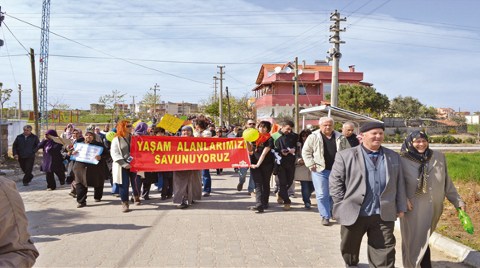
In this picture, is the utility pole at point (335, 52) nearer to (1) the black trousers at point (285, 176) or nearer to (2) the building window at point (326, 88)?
(1) the black trousers at point (285, 176)

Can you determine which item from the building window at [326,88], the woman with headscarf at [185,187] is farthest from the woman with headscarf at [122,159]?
the building window at [326,88]

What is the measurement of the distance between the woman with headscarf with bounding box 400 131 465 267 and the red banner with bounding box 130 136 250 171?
14.3ft

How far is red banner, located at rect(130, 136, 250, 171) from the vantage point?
865 cm

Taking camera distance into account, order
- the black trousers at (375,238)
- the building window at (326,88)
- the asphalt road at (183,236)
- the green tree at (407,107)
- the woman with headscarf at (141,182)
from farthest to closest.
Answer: the green tree at (407,107) < the building window at (326,88) < the woman with headscarf at (141,182) < the asphalt road at (183,236) < the black trousers at (375,238)

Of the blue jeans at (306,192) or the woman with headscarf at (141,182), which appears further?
the woman with headscarf at (141,182)

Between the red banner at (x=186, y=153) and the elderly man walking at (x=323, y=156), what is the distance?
1.67 metres

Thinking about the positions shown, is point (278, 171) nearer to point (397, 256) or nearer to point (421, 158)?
point (397, 256)

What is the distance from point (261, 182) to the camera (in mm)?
8320

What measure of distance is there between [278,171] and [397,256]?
341 centimetres

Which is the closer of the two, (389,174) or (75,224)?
(389,174)

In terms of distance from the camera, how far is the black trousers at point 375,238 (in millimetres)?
4148

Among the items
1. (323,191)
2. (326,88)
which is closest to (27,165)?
(323,191)

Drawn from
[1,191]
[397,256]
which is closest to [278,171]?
[397,256]

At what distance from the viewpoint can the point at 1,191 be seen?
6.28 feet
